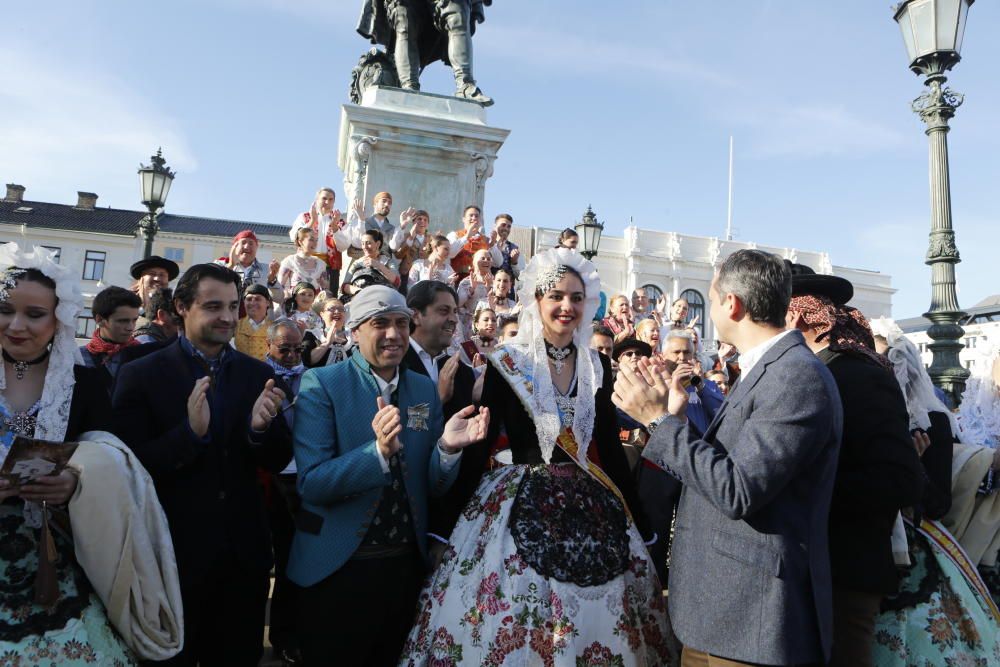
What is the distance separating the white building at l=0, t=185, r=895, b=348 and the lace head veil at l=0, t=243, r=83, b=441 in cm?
4296

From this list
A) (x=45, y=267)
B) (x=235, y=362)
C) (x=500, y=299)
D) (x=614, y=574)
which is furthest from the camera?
(x=500, y=299)

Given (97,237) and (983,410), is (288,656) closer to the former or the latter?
(983,410)

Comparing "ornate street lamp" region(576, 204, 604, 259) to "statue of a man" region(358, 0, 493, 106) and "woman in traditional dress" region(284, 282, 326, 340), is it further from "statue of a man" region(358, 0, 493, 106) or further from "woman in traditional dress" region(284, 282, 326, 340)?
"woman in traditional dress" region(284, 282, 326, 340)

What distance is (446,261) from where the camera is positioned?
979 centimetres

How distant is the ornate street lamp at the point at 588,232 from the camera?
40.2ft

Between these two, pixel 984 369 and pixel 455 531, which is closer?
pixel 455 531

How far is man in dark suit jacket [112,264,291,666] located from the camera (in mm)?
2859

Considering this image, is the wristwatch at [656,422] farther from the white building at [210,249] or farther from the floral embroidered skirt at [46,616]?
the white building at [210,249]

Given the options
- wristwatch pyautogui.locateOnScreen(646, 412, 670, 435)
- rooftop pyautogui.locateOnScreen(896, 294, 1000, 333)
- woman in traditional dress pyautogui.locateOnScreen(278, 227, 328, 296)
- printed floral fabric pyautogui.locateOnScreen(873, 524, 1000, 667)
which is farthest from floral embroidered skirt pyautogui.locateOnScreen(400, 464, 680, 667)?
rooftop pyautogui.locateOnScreen(896, 294, 1000, 333)

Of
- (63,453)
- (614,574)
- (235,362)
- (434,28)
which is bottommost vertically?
(614,574)

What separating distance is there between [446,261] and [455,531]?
7.00 meters

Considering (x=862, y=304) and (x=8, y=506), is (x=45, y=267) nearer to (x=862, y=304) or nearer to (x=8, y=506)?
(x=8, y=506)

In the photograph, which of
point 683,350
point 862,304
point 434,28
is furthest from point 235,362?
point 862,304

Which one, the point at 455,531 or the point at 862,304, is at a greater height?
the point at 862,304
